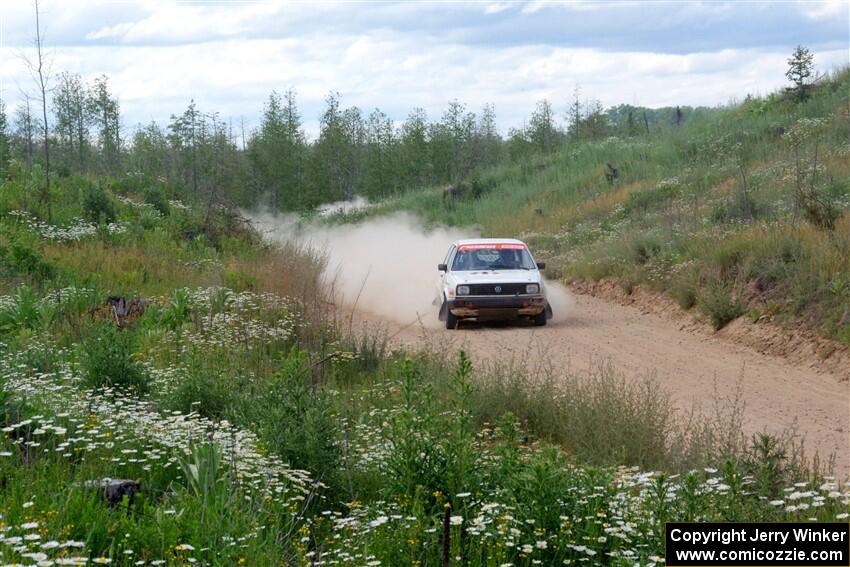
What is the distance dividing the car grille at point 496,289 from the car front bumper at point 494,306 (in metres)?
0.10

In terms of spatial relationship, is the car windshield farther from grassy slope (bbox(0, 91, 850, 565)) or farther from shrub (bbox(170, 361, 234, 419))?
shrub (bbox(170, 361, 234, 419))

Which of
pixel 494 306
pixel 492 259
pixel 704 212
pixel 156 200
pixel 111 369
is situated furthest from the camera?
pixel 156 200

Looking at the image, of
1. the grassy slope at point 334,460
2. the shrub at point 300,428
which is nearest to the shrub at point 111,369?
the grassy slope at point 334,460

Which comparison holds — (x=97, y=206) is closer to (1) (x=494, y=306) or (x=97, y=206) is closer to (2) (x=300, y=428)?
(1) (x=494, y=306)

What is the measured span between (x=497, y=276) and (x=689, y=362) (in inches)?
211

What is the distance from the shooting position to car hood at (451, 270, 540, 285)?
19406mm

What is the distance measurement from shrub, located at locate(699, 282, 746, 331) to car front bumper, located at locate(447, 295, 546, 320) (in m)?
3.22

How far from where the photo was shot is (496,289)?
19.4 meters

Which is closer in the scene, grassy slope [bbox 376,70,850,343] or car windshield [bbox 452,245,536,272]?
grassy slope [bbox 376,70,850,343]

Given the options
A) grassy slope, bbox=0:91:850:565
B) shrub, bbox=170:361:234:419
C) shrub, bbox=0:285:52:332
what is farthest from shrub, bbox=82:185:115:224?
shrub, bbox=170:361:234:419

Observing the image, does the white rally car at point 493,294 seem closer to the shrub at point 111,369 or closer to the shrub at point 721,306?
the shrub at point 721,306

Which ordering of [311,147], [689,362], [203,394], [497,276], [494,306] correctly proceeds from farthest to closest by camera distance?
[311,147] → [497,276] → [494,306] → [689,362] → [203,394]

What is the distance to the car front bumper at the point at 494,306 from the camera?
19.2 m

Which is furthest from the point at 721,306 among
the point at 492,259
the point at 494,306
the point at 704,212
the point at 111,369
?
the point at 111,369
